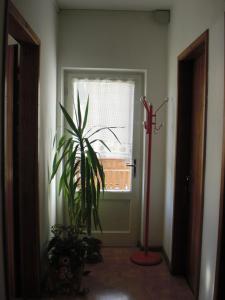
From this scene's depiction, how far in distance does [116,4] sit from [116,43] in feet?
1.28

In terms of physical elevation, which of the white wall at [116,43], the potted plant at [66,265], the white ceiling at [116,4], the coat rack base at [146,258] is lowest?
the coat rack base at [146,258]

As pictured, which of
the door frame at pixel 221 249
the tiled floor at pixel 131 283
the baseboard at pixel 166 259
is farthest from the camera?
the baseboard at pixel 166 259

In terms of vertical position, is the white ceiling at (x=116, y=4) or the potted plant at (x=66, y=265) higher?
the white ceiling at (x=116, y=4)

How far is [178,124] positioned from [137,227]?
1.45 m

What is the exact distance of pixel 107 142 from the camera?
3572 millimetres

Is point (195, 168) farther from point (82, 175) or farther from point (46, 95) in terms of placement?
point (46, 95)

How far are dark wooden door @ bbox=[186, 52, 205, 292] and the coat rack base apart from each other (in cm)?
42

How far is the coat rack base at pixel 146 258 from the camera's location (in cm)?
320

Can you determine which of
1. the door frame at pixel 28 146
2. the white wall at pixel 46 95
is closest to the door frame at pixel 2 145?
the white wall at pixel 46 95

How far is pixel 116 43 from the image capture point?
11.2 ft

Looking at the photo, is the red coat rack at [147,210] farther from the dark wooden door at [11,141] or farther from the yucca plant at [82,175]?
the dark wooden door at [11,141]

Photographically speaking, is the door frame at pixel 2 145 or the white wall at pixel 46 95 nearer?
the door frame at pixel 2 145

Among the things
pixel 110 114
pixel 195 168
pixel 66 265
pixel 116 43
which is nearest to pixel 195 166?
Answer: pixel 195 168

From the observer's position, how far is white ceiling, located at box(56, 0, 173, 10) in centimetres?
315
